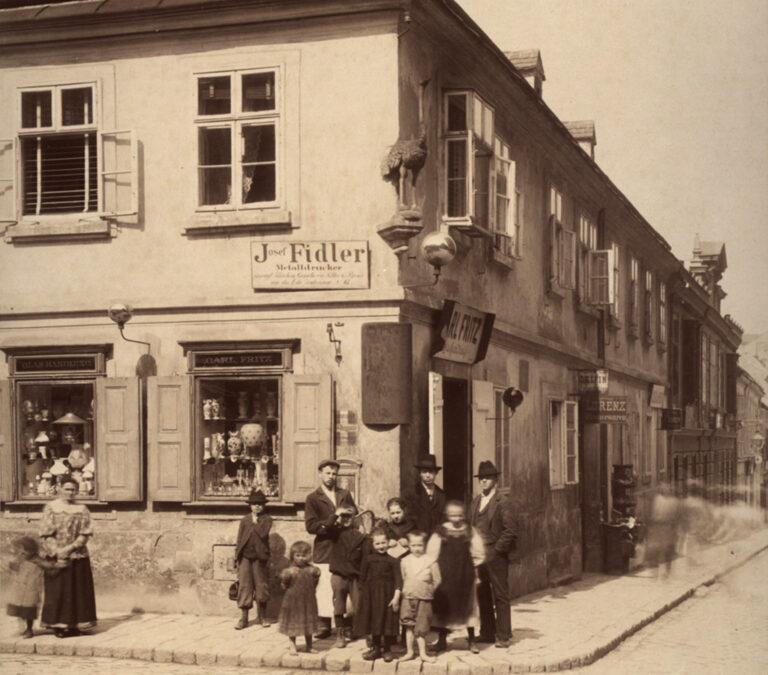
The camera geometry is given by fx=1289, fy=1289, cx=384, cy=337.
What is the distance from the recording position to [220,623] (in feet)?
45.1

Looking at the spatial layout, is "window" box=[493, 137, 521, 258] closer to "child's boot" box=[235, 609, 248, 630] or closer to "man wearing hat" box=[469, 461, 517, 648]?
"man wearing hat" box=[469, 461, 517, 648]

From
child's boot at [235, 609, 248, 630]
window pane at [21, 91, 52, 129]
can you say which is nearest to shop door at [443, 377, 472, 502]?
child's boot at [235, 609, 248, 630]

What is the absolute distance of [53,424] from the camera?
1523cm

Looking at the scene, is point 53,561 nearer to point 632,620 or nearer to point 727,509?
point 632,620

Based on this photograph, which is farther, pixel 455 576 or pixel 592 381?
pixel 592 381

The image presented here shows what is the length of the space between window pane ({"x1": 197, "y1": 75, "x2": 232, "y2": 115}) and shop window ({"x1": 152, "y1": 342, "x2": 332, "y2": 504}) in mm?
2697

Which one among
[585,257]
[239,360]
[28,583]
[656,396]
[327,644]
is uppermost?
[585,257]

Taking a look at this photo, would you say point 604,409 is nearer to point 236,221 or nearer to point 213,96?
point 236,221

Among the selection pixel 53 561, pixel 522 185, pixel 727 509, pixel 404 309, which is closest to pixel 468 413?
pixel 404 309

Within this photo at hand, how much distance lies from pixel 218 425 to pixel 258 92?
3.83 meters

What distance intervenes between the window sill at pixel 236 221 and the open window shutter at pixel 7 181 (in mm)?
2247

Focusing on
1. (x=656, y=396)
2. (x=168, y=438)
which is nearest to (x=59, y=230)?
(x=168, y=438)

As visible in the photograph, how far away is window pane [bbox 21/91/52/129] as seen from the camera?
15.3 meters

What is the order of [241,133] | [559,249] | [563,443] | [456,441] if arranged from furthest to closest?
1. [563,443]
2. [559,249]
3. [456,441]
4. [241,133]
